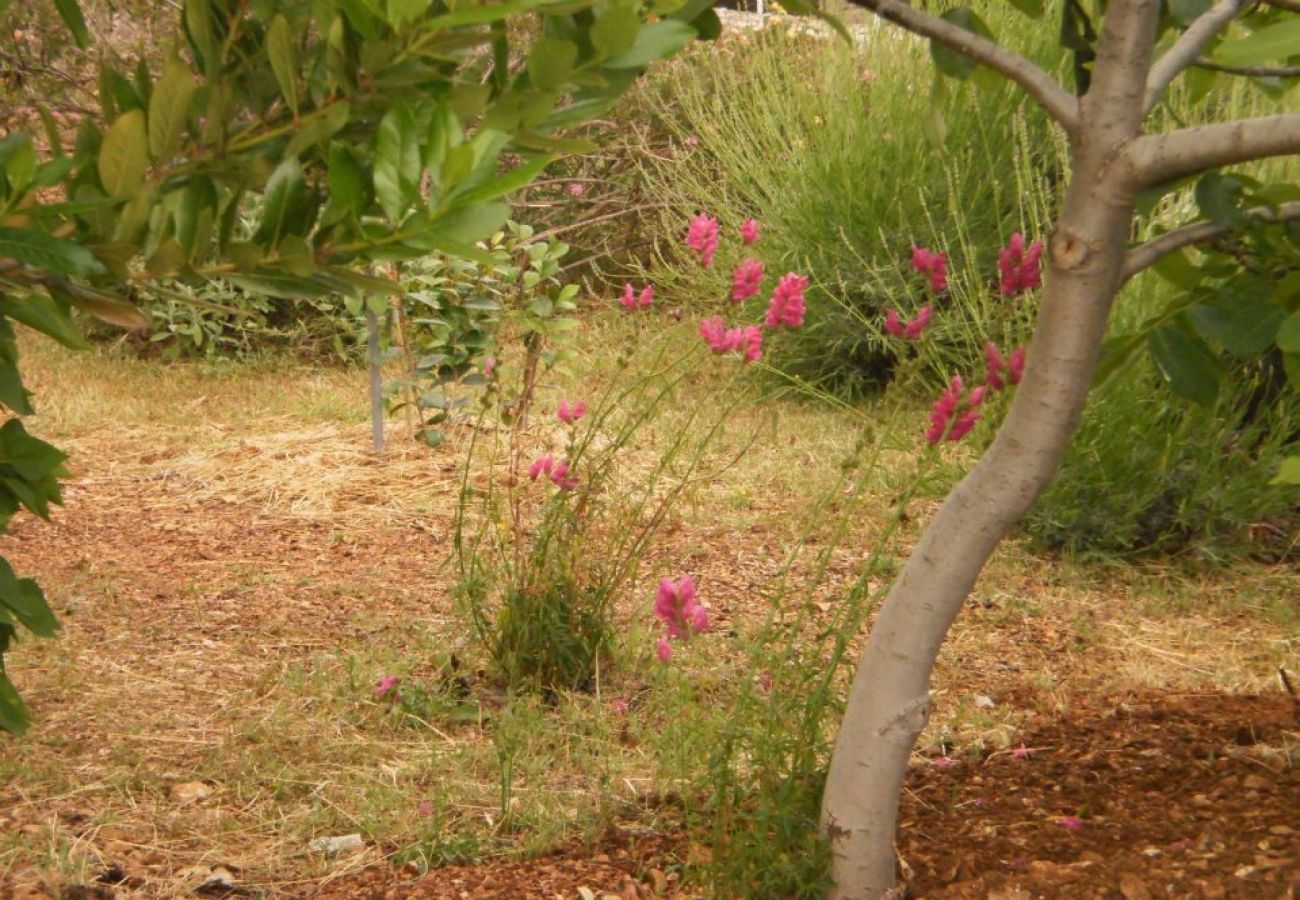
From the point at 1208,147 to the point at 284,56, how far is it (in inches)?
38.5

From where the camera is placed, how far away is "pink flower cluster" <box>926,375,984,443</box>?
201 centimetres

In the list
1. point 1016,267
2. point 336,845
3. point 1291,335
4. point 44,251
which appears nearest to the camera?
point 44,251

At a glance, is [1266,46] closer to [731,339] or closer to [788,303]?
[788,303]

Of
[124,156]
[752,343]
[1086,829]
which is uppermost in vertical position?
[124,156]

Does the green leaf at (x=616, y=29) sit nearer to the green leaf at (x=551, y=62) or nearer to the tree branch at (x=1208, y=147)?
the green leaf at (x=551, y=62)

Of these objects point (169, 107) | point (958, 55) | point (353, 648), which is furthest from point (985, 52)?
point (353, 648)

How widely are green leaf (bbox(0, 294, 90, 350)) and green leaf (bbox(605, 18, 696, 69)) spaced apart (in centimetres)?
53

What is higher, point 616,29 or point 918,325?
point 616,29

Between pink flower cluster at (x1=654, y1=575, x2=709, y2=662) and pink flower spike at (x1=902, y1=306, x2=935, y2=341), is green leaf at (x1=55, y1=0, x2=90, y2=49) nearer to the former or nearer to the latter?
pink flower cluster at (x1=654, y1=575, x2=709, y2=662)

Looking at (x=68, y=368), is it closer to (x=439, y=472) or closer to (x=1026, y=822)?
(x=439, y=472)

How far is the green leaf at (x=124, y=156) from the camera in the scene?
1.18 m

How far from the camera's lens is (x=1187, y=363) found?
2.02 m

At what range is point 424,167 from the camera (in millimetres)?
1210

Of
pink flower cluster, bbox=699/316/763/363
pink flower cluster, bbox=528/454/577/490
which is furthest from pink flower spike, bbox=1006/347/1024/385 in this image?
pink flower cluster, bbox=528/454/577/490
